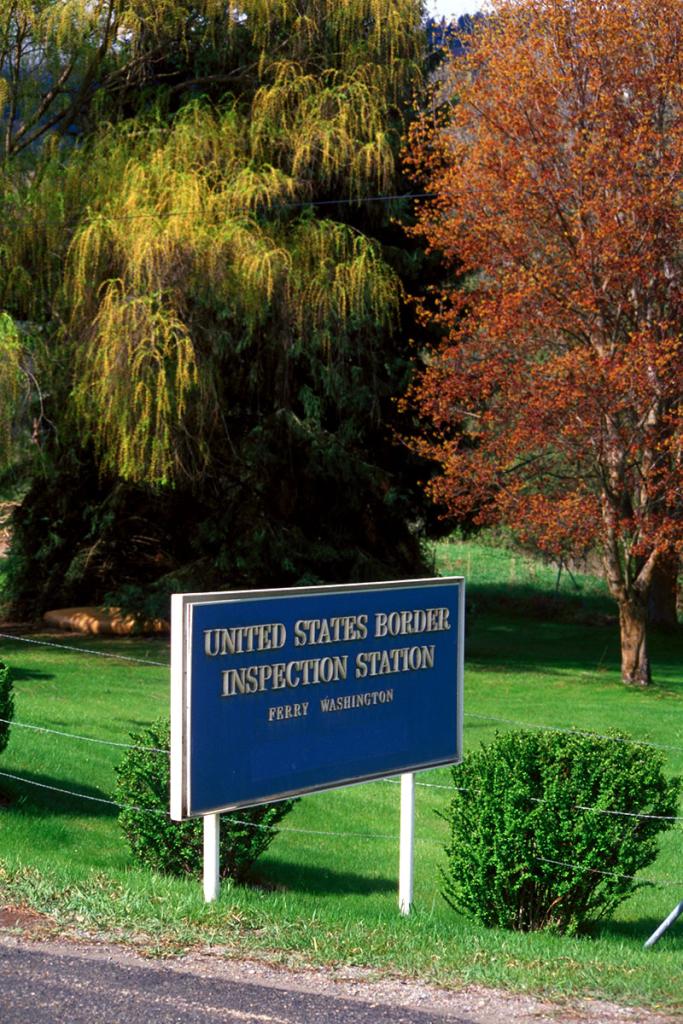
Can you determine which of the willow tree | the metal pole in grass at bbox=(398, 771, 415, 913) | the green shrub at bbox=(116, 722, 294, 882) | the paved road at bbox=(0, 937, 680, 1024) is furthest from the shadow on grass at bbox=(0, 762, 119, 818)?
the willow tree

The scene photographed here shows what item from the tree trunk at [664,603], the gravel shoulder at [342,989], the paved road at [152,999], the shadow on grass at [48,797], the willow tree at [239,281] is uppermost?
the willow tree at [239,281]

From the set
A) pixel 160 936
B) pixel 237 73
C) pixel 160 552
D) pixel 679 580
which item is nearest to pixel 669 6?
pixel 237 73

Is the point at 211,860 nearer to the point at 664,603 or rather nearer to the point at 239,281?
the point at 239,281

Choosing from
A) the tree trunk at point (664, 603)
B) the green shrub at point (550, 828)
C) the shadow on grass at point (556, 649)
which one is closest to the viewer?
the green shrub at point (550, 828)

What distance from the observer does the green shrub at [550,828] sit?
7.36 m

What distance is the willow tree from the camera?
66.2 feet

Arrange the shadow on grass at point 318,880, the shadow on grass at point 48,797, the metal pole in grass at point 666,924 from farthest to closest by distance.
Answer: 1. the shadow on grass at point 48,797
2. the shadow on grass at point 318,880
3. the metal pole in grass at point 666,924

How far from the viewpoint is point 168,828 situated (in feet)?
26.5

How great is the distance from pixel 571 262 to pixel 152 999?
775 inches

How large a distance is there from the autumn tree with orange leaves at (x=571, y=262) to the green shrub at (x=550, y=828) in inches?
606

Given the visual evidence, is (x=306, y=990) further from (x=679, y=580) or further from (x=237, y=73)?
(x=679, y=580)

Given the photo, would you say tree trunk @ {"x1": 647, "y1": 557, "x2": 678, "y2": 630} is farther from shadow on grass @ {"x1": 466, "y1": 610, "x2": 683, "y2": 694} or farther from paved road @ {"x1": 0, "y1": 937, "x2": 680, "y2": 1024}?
paved road @ {"x1": 0, "y1": 937, "x2": 680, "y2": 1024}

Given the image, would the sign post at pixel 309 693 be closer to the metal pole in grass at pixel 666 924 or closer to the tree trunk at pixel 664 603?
the metal pole in grass at pixel 666 924

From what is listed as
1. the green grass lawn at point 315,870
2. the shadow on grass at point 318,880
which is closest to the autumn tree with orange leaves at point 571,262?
the green grass lawn at point 315,870
